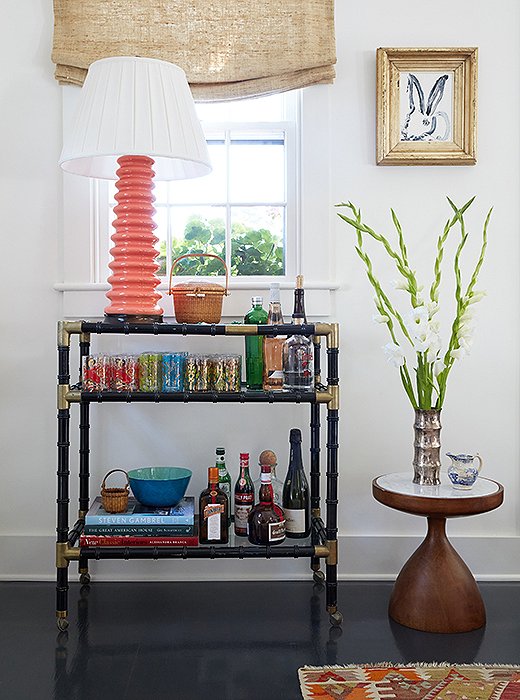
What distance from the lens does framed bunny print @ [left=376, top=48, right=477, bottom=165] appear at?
284cm

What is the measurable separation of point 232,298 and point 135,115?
31.4 inches

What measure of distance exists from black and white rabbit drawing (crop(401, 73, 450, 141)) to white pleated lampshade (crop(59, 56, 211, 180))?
843 mm

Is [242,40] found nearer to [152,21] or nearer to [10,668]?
[152,21]

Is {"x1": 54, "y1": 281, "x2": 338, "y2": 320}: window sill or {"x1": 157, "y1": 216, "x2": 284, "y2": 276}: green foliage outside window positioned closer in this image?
{"x1": 54, "y1": 281, "x2": 338, "y2": 320}: window sill

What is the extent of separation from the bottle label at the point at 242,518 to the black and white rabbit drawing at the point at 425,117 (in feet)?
4.81

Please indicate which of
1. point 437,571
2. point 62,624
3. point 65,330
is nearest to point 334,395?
→ point 437,571

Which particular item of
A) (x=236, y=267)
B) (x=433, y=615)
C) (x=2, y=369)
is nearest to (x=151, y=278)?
(x=236, y=267)

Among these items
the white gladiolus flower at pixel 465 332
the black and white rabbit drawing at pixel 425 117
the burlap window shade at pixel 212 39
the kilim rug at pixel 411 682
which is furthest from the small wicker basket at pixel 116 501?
the black and white rabbit drawing at pixel 425 117

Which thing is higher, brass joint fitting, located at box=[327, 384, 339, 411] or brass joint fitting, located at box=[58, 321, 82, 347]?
brass joint fitting, located at box=[58, 321, 82, 347]

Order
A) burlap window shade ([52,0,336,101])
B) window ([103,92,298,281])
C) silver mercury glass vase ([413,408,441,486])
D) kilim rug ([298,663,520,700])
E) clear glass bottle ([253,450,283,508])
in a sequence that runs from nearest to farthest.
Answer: kilim rug ([298,663,520,700]) → silver mercury glass vase ([413,408,441,486]) → clear glass bottle ([253,450,283,508]) → burlap window shade ([52,0,336,101]) → window ([103,92,298,281])

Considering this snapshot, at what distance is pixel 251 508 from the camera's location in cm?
264

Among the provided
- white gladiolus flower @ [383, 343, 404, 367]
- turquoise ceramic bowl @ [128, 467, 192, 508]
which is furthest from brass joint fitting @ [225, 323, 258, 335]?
turquoise ceramic bowl @ [128, 467, 192, 508]

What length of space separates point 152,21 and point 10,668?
86.8 inches

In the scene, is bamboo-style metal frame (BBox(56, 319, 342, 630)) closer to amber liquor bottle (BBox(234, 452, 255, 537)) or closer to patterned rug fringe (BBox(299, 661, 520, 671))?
amber liquor bottle (BBox(234, 452, 255, 537))
